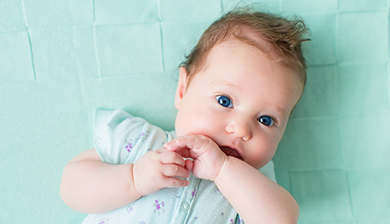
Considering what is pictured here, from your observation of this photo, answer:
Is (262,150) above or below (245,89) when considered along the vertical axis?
below

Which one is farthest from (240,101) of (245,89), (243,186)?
(243,186)

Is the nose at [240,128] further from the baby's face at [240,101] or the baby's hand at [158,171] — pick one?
the baby's hand at [158,171]

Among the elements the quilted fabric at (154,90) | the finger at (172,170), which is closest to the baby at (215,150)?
the finger at (172,170)

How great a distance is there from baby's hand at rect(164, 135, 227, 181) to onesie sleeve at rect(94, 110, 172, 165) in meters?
0.19

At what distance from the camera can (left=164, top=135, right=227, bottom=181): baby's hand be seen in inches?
33.4

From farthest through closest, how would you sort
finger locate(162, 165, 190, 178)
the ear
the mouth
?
the ear < the mouth < finger locate(162, 165, 190, 178)

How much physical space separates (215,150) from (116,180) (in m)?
0.31

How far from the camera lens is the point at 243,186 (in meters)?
0.89

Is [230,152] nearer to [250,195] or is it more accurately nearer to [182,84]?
A: [250,195]

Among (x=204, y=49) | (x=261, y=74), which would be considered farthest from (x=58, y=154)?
(x=261, y=74)

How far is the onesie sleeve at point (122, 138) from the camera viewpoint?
1028 mm

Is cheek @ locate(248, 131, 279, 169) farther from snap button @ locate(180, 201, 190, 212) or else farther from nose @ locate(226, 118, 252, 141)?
snap button @ locate(180, 201, 190, 212)

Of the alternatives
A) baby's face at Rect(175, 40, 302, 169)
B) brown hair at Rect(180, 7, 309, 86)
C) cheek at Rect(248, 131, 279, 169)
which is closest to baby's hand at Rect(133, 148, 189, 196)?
baby's face at Rect(175, 40, 302, 169)

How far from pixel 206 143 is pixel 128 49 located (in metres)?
0.54
